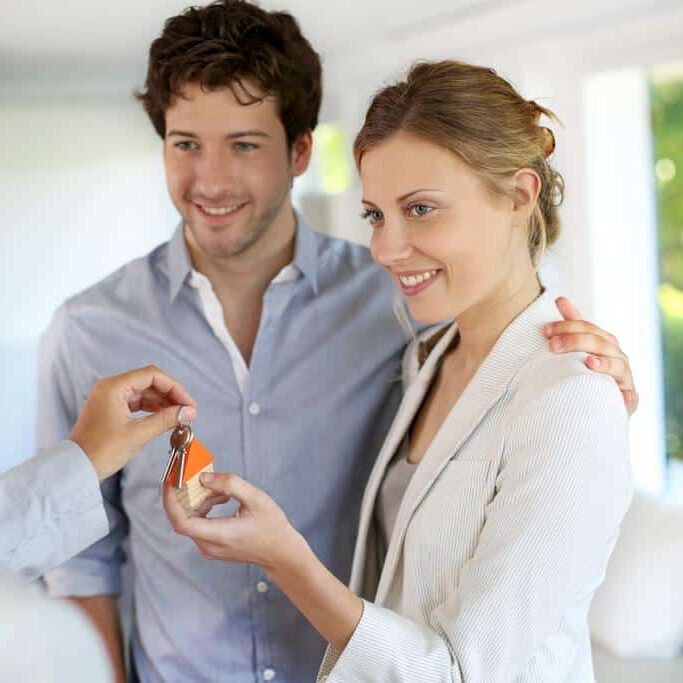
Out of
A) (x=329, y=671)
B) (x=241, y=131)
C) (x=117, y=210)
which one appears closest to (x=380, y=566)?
(x=329, y=671)

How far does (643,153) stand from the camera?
3113mm

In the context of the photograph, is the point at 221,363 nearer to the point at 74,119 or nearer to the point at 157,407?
the point at 157,407

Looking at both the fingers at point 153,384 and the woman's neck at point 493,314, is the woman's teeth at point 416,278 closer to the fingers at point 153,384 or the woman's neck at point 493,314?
the woman's neck at point 493,314

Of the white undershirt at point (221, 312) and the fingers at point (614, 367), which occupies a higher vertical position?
the white undershirt at point (221, 312)

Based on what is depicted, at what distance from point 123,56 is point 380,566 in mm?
1245

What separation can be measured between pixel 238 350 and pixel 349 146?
142cm

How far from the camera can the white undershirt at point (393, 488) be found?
1.57 metres

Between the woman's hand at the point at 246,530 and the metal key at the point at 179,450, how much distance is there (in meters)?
0.04

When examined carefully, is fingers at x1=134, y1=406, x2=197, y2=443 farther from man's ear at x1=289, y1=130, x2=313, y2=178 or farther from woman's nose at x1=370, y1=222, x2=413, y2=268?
man's ear at x1=289, y1=130, x2=313, y2=178

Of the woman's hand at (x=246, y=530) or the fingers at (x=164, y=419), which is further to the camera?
the fingers at (x=164, y=419)

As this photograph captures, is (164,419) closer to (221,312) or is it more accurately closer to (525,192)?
(221,312)

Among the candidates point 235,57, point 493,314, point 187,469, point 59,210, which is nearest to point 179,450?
point 187,469

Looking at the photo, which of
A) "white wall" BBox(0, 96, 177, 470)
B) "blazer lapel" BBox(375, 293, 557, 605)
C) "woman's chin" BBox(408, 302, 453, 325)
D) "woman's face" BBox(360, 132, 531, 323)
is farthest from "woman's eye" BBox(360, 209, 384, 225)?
"white wall" BBox(0, 96, 177, 470)

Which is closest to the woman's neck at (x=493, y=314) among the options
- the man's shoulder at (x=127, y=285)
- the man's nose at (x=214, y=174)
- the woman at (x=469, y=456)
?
the woman at (x=469, y=456)
